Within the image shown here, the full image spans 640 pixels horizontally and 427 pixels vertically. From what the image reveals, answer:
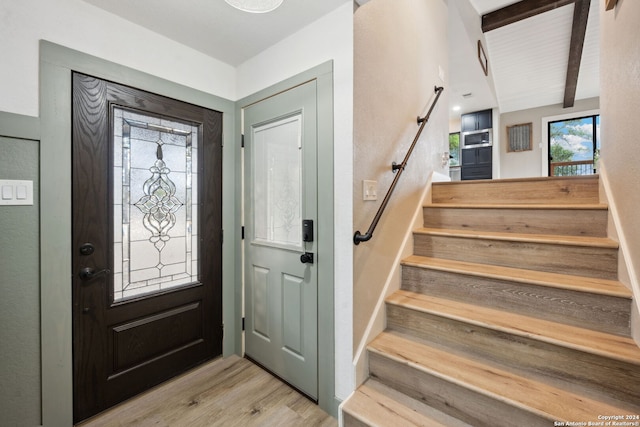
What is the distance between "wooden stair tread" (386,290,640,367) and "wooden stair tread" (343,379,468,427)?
0.48 m

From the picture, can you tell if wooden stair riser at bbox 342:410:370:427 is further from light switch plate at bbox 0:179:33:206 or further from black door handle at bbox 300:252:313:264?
light switch plate at bbox 0:179:33:206

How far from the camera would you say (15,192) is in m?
1.42

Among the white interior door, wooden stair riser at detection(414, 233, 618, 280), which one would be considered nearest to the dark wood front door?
the white interior door

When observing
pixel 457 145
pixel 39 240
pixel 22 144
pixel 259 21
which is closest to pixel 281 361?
pixel 39 240

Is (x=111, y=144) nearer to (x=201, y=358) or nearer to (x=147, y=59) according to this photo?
(x=147, y=59)

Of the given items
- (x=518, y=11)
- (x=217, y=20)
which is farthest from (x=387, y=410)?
(x=518, y=11)

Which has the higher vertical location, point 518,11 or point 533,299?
point 518,11

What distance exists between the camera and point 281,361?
80.6 inches

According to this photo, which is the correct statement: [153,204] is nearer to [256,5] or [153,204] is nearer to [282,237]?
[282,237]

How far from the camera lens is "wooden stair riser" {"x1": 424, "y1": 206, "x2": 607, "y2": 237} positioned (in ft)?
5.66

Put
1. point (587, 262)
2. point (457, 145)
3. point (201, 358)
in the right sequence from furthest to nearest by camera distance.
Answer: point (457, 145)
point (201, 358)
point (587, 262)

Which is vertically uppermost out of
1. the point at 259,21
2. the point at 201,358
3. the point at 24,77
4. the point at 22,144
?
the point at 259,21

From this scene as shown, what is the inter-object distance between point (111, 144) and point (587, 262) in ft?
9.56

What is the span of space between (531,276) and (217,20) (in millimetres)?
2487
